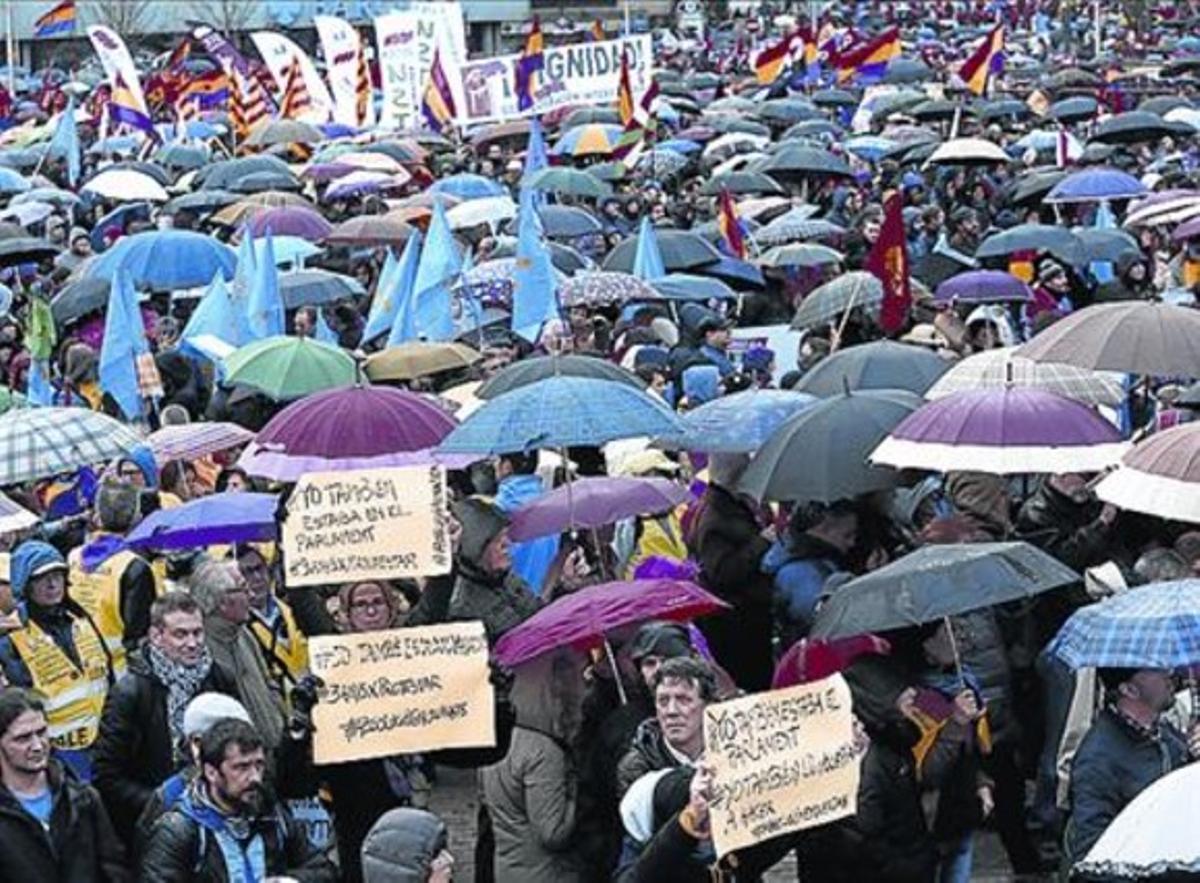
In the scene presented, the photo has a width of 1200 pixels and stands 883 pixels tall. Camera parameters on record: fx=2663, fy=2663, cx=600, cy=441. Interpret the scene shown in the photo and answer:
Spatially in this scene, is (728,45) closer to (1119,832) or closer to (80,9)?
(80,9)

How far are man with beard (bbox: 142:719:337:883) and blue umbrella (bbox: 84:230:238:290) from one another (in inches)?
367

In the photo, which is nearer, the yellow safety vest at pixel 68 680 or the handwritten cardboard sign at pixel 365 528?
the handwritten cardboard sign at pixel 365 528

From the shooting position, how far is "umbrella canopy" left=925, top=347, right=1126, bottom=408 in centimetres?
985

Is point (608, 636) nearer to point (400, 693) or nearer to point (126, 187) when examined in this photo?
point (400, 693)

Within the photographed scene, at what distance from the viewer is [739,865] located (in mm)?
6012

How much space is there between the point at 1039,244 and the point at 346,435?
8.58 m

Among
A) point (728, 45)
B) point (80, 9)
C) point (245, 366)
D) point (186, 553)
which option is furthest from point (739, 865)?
point (80, 9)

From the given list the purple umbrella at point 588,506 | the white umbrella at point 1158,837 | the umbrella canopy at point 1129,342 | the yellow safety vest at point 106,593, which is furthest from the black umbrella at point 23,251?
the white umbrella at point 1158,837

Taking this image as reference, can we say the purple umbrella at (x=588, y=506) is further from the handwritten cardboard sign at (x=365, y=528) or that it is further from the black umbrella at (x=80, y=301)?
the black umbrella at (x=80, y=301)

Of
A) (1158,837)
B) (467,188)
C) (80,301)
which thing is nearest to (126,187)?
(467,188)

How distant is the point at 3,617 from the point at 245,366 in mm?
3841

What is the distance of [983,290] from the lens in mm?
15172

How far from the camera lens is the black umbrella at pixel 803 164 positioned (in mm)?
22438

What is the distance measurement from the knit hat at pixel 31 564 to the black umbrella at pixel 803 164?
49.9ft
